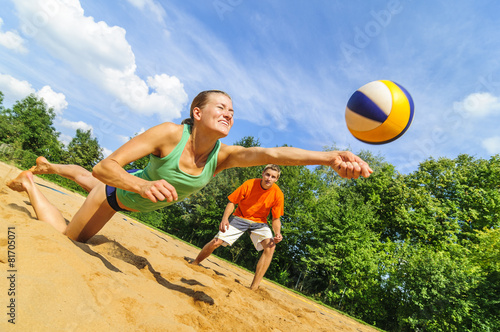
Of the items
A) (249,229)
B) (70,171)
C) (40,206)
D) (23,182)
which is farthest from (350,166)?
(23,182)

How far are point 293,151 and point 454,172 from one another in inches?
915

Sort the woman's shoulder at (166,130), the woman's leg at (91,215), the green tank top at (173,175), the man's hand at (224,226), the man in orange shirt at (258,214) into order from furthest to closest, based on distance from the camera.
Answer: the man in orange shirt at (258,214) < the man's hand at (224,226) < the woman's leg at (91,215) < the green tank top at (173,175) < the woman's shoulder at (166,130)

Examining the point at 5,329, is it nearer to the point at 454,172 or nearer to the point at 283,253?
the point at 283,253

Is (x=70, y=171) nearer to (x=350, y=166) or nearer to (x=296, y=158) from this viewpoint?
(x=296, y=158)

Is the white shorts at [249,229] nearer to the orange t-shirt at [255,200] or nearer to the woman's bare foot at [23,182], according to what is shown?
the orange t-shirt at [255,200]

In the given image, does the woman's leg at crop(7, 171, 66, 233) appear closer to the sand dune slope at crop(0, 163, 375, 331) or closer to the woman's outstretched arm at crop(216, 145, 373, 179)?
the sand dune slope at crop(0, 163, 375, 331)

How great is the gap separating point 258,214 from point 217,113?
3.21m

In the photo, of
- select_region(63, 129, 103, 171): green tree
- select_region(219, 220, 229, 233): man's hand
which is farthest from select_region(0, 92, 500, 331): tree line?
select_region(219, 220, 229, 233): man's hand

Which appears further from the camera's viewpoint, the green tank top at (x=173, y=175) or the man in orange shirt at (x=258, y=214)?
the man in orange shirt at (x=258, y=214)

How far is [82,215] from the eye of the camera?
10.8 feet

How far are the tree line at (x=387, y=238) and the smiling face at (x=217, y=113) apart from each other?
257 centimetres

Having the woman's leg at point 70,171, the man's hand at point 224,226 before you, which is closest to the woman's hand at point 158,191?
the woman's leg at point 70,171

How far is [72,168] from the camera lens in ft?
13.4

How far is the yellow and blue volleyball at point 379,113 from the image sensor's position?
10.2 feet
